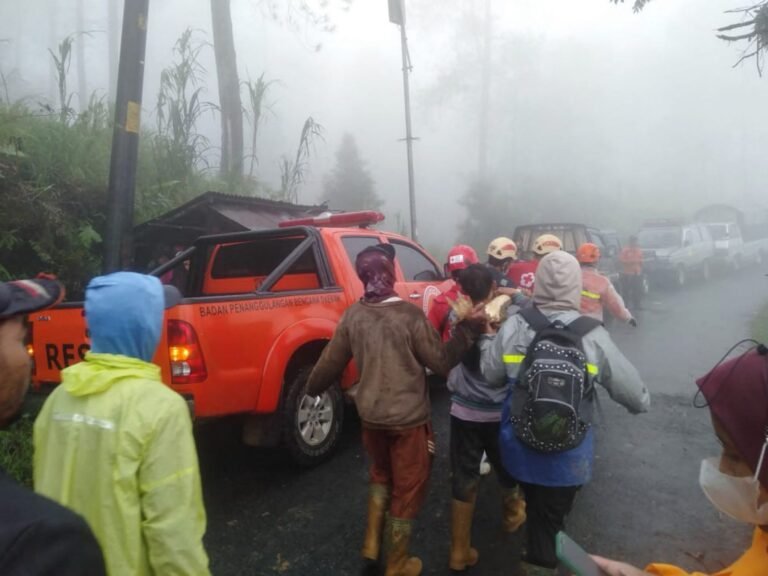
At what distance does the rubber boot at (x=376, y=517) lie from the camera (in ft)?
10.8

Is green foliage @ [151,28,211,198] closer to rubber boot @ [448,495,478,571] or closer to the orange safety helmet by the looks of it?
the orange safety helmet

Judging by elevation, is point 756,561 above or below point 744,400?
below

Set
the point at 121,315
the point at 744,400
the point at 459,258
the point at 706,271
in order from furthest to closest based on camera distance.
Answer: the point at 706,271 < the point at 459,258 < the point at 121,315 < the point at 744,400

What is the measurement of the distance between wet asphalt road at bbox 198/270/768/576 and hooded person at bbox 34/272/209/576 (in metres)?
1.90

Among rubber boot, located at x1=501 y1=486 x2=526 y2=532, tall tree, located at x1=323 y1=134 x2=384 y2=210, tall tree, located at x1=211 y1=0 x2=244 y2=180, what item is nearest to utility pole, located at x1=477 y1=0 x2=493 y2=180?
tall tree, located at x1=323 y1=134 x2=384 y2=210

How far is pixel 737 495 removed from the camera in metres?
1.60

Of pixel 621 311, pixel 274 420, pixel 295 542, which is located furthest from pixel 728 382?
pixel 621 311

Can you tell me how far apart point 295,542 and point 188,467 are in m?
2.21

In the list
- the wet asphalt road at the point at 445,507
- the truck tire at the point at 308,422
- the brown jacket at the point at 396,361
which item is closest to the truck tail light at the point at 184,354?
the truck tire at the point at 308,422

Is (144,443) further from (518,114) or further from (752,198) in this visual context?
(752,198)

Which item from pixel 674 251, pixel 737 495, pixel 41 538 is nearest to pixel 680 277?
pixel 674 251

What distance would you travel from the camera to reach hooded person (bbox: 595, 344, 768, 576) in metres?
1.43

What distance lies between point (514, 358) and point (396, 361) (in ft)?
2.19

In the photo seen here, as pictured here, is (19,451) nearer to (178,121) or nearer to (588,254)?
(588,254)
